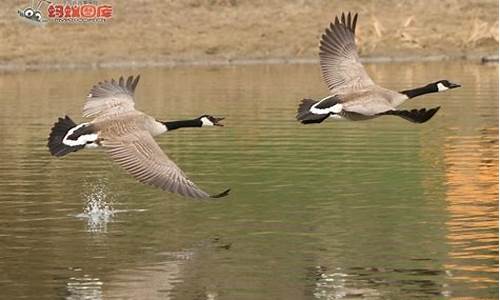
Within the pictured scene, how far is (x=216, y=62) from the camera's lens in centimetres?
8556

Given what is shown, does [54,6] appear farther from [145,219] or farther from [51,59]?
[145,219]

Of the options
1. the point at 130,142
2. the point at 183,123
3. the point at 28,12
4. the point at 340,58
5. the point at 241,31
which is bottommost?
the point at 130,142

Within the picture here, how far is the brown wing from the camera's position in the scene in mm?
23781

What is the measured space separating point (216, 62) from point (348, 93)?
193 feet

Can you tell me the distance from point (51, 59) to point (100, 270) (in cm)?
5732

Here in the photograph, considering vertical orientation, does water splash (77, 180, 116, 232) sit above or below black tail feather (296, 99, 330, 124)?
below

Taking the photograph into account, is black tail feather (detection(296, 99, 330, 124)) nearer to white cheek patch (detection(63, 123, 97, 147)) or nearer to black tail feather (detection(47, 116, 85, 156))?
white cheek patch (detection(63, 123, 97, 147))

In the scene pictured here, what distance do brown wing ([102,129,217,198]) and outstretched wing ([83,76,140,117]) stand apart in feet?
6.18

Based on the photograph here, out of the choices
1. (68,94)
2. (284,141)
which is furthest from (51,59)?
(284,141)

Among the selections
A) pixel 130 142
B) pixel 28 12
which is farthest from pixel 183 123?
pixel 28 12

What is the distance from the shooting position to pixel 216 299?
24.0 meters

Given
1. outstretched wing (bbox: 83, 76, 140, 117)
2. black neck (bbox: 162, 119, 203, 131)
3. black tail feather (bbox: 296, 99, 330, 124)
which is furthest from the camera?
outstretched wing (bbox: 83, 76, 140, 117)

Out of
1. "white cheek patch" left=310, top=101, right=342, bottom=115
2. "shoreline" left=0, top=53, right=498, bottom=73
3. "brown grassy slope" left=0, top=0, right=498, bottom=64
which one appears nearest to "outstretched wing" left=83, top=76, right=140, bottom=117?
"white cheek patch" left=310, top=101, right=342, bottom=115

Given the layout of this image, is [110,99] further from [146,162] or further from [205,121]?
Answer: [146,162]
